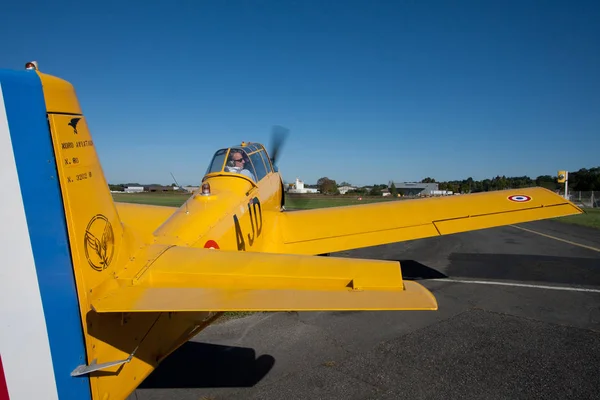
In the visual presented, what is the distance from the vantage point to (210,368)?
4332mm

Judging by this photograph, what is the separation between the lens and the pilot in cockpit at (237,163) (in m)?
6.05

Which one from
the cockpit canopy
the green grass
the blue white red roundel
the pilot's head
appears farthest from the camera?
the green grass

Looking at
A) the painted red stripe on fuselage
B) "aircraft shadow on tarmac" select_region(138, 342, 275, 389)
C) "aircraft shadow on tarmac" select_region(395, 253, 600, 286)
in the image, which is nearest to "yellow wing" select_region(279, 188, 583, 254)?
"aircraft shadow on tarmac" select_region(395, 253, 600, 286)

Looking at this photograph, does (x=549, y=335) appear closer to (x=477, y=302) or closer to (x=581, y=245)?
(x=477, y=302)

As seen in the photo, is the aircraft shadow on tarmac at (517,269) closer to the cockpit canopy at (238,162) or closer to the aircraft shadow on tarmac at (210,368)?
→ the cockpit canopy at (238,162)

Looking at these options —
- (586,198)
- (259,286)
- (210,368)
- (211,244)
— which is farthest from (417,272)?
(586,198)

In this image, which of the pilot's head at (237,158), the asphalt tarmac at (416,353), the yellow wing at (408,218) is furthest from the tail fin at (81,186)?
the yellow wing at (408,218)

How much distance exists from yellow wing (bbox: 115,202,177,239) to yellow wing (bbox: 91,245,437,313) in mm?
4127

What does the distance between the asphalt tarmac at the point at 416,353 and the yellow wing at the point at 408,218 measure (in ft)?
4.53

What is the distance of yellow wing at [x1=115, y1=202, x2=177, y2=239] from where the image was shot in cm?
667

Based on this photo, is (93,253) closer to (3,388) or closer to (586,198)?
(3,388)

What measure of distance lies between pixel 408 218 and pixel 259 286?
20.2 ft

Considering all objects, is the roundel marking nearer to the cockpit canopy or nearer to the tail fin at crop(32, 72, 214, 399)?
the tail fin at crop(32, 72, 214, 399)

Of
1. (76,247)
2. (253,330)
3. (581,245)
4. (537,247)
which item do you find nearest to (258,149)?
(253,330)
